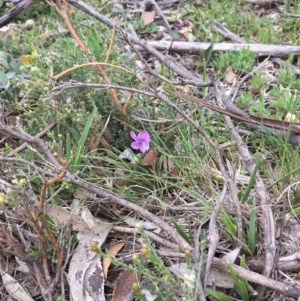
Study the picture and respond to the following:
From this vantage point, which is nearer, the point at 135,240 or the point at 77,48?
the point at 135,240

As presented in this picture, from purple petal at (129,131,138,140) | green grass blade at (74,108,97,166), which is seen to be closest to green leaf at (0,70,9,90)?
green grass blade at (74,108,97,166)

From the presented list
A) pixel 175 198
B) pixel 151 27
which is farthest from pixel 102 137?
pixel 151 27

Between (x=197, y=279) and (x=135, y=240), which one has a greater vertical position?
(x=197, y=279)

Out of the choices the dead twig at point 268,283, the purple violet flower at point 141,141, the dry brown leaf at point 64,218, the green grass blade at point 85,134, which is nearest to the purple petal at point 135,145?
the purple violet flower at point 141,141

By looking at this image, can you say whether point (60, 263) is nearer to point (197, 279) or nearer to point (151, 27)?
point (197, 279)

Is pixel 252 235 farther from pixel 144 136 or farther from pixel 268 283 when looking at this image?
pixel 144 136

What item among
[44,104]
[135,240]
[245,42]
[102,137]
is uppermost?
[44,104]

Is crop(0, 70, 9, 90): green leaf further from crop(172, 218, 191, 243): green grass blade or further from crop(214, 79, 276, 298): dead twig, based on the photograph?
crop(172, 218, 191, 243): green grass blade
